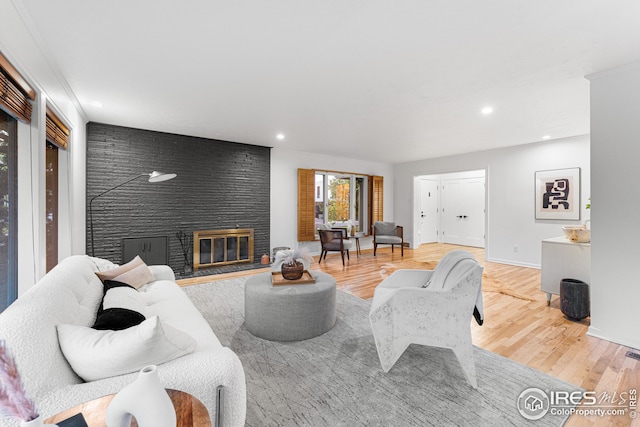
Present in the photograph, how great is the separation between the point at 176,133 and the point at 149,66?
246cm

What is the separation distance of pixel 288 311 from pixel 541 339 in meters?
2.23

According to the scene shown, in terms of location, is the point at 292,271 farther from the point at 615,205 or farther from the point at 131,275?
the point at 615,205

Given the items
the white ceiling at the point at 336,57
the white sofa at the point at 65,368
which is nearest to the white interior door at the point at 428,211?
the white ceiling at the point at 336,57

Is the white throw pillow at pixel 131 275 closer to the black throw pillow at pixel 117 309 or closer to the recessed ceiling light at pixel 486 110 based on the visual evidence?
the black throw pillow at pixel 117 309

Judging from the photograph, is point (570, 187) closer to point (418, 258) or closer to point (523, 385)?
point (418, 258)

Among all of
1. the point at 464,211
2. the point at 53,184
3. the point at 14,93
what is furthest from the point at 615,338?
the point at 464,211

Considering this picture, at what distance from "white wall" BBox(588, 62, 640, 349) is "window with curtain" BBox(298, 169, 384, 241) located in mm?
4528

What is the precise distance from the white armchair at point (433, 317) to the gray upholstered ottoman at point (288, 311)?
0.61 meters

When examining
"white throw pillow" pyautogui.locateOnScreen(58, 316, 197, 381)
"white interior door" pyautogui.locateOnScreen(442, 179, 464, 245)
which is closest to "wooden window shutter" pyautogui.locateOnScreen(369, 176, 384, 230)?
"white interior door" pyautogui.locateOnScreen(442, 179, 464, 245)

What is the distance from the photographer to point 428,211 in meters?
8.59

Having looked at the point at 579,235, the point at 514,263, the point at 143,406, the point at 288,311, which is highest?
the point at 579,235

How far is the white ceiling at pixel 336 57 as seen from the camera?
1753mm

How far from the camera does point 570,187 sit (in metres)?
4.82

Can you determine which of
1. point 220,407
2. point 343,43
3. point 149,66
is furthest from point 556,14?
point 149,66
